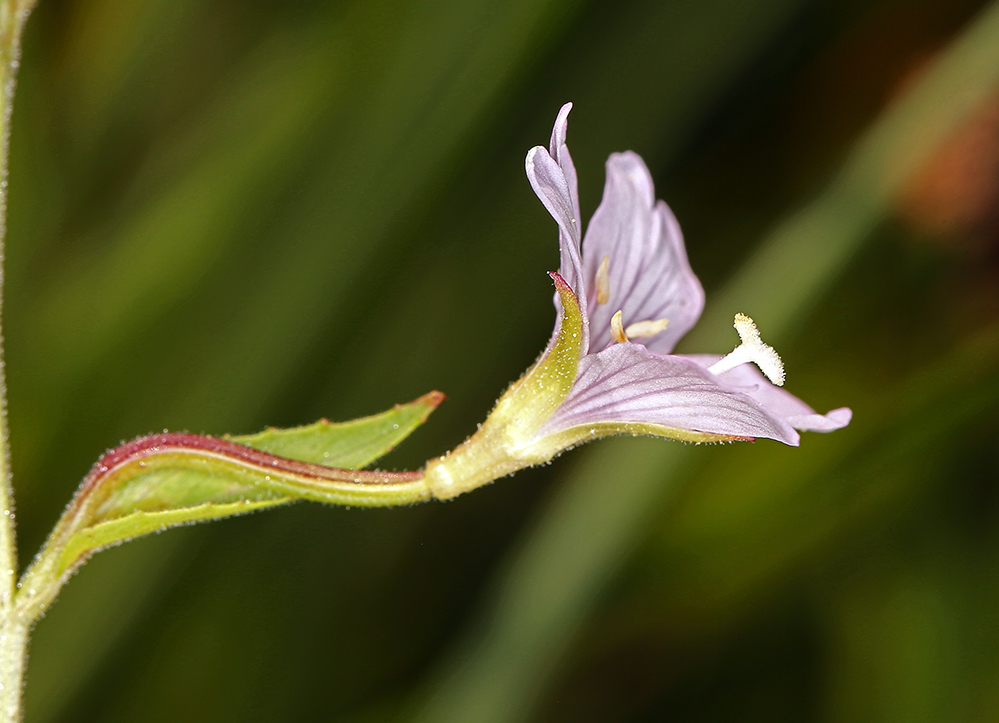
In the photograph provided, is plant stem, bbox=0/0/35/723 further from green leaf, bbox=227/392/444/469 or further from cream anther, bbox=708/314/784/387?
cream anther, bbox=708/314/784/387

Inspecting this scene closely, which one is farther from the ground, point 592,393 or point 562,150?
point 562,150

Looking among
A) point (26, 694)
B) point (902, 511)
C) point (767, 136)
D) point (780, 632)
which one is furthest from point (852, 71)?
point (26, 694)

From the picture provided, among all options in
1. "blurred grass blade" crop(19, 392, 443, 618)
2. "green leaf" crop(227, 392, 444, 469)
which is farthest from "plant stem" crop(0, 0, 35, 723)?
"green leaf" crop(227, 392, 444, 469)

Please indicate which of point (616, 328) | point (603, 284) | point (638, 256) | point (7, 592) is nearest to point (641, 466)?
point (638, 256)

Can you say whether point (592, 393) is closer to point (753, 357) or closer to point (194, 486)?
point (753, 357)

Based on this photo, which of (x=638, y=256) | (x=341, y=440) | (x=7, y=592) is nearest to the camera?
(x=7, y=592)

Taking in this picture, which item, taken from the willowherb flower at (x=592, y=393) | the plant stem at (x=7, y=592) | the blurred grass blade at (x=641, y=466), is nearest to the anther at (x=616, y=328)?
the willowherb flower at (x=592, y=393)

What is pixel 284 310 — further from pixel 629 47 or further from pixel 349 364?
pixel 629 47
